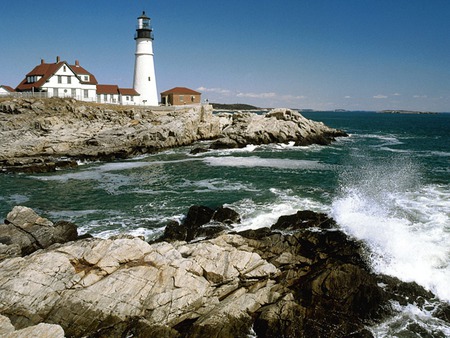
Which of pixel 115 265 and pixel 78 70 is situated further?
pixel 78 70

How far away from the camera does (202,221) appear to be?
17359 mm

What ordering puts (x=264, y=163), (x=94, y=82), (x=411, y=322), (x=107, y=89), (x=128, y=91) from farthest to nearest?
1. (x=128, y=91)
2. (x=107, y=89)
3. (x=94, y=82)
4. (x=264, y=163)
5. (x=411, y=322)

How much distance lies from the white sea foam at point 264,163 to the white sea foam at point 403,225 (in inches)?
274

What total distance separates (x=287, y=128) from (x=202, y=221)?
34.8m

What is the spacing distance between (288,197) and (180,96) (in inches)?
2030

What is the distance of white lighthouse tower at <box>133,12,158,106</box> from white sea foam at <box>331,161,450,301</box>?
4476cm

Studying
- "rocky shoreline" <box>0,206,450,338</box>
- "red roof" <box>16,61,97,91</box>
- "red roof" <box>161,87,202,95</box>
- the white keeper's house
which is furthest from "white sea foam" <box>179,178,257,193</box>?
"red roof" <box>161,87,202,95</box>

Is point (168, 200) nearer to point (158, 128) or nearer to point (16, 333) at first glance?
point (16, 333)

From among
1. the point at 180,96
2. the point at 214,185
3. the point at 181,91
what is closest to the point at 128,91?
the point at 180,96

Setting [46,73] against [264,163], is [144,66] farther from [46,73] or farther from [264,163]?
[264,163]

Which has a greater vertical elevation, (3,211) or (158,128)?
(158,128)

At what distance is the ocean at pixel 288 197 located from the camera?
1325 cm

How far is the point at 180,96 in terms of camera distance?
69.5 metres

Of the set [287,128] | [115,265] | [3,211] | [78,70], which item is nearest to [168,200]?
[3,211]
